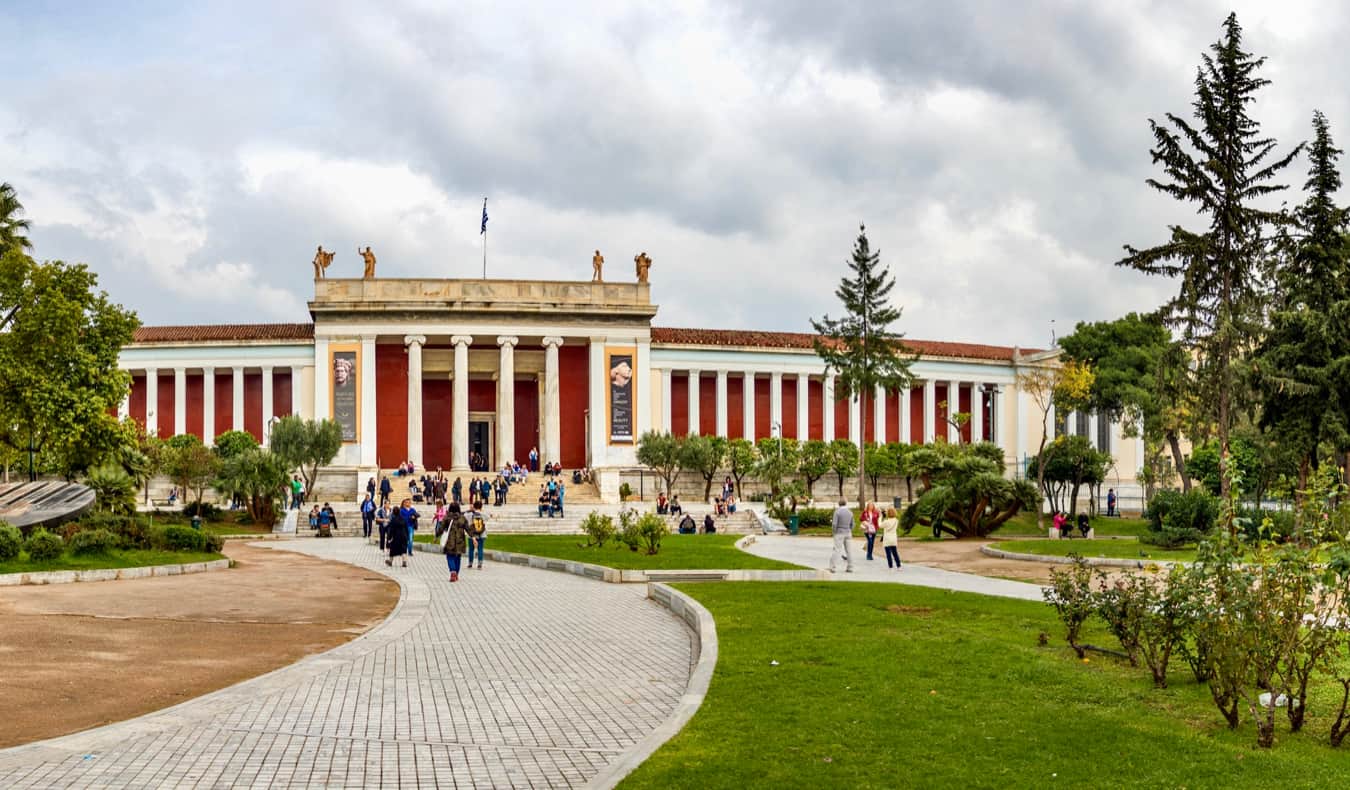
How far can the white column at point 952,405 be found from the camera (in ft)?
202

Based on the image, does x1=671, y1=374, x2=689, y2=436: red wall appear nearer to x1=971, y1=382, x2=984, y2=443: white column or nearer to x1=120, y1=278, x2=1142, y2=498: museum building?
x1=120, y1=278, x2=1142, y2=498: museum building

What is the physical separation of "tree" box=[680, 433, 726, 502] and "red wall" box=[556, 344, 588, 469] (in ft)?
23.8

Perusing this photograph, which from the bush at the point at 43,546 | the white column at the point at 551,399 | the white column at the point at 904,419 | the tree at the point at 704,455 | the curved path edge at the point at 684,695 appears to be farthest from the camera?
the white column at the point at 904,419

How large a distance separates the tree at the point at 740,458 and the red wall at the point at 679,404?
6.63m

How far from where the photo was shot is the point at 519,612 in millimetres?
15672

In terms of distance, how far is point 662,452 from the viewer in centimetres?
4931

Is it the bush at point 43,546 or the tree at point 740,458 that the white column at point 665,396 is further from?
the bush at point 43,546

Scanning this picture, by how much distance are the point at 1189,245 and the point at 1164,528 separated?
257 inches

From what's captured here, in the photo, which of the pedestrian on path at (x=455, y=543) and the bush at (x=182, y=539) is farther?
the bush at (x=182, y=539)

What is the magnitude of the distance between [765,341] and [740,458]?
971cm

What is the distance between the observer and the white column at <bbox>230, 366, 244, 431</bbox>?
54.6 m

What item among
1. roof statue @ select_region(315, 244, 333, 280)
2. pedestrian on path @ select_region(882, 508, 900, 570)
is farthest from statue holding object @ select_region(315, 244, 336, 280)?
pedestrian on path @ select_region(882, 508, 900, 570)

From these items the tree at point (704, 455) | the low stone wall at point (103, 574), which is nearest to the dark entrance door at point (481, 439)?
the tree at point (704, 455)

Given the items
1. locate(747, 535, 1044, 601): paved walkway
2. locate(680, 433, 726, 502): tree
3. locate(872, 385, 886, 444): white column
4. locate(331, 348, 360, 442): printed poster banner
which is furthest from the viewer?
locate(872, 385, 886, 444): white column
